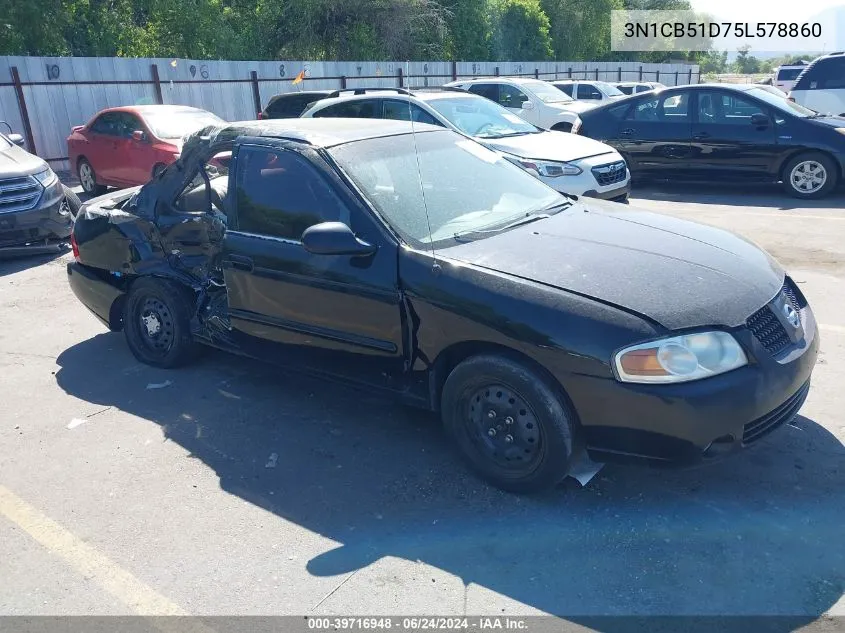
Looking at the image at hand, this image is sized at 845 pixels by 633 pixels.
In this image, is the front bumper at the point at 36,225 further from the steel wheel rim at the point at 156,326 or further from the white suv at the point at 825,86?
the white suv at the point at 825,86

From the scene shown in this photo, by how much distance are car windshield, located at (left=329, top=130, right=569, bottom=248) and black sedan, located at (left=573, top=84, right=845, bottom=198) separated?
705 centimetres

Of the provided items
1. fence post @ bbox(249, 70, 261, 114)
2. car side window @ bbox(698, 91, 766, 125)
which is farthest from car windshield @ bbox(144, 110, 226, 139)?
car side window @ bbox(698, 91, 766, 125)

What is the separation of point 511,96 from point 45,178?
9.56 meters

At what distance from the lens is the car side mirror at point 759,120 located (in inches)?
412

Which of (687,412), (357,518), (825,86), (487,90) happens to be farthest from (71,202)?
(825,86)

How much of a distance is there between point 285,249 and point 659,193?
8.83 metres

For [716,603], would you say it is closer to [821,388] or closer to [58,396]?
[821,388]

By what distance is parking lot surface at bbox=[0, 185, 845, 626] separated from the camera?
306cm

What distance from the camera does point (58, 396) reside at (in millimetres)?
5227

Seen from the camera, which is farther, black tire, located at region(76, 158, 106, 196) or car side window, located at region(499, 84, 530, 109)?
car side window, located at region(499, 84, 530, 109)

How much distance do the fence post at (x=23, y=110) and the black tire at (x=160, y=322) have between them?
11959 millimetres

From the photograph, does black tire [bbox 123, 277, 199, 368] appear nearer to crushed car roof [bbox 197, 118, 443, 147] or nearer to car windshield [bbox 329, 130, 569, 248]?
crushed car roof [bbox 197, 118, 443, 147]

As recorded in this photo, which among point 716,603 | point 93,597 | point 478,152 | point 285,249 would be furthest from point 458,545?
point 478,152

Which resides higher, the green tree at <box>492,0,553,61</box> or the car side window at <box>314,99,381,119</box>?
the green tree at <box>492,0,553,61</box>
